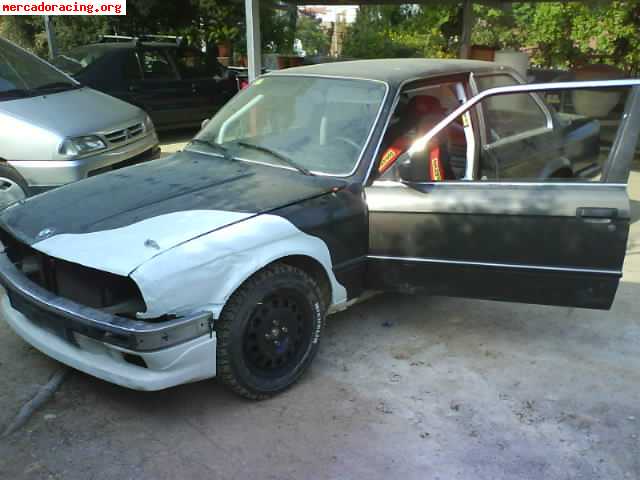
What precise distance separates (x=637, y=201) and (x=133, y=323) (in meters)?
6.13

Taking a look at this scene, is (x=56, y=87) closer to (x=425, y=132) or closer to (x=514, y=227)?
(x=425, y=132)

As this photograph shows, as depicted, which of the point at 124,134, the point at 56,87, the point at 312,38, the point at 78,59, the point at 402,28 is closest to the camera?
the point at 124,134

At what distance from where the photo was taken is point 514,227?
129 inches

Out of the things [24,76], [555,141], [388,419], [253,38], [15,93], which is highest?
[253,38]

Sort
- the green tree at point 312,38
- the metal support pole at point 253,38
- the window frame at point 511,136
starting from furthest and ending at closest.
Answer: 1. the green tree at point 312,38
2. the metal support pole at point 253,38
3. the window frame at point 511,136

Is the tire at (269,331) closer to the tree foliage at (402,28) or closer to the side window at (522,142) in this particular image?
the side window at (522,142)

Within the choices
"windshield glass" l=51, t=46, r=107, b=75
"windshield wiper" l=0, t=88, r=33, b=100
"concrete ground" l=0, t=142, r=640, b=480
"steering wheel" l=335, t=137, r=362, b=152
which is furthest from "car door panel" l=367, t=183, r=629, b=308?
"windshield glass" l=51, t=46, r=107, b=75

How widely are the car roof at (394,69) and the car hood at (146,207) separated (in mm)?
861

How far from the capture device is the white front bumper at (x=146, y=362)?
8.91ft

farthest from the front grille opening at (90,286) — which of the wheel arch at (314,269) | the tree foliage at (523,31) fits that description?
the tree foliage at (523,31)

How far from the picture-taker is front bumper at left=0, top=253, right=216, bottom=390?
104 inches

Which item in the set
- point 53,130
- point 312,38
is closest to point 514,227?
point 53,130

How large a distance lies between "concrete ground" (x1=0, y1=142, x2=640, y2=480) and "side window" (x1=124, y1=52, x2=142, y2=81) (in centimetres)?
583

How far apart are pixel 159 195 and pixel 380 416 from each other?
164cm
